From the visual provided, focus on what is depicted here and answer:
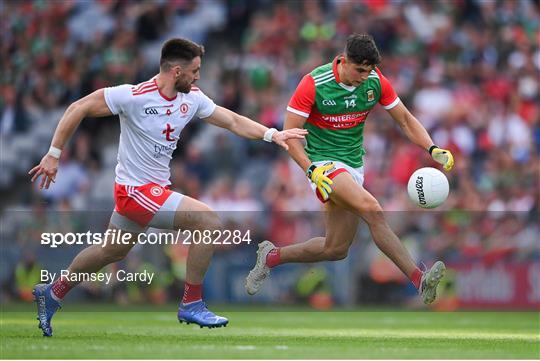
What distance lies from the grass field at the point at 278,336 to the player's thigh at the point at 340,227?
0.93 meters

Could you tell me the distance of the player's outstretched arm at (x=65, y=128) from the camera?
35.6 feet

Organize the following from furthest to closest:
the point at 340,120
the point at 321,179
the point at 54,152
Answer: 1. the point at 340,120
2. the point at 321,179
3. the point at 54,152

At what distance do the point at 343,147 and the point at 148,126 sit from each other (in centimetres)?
220

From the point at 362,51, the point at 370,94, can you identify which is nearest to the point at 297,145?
the point at 370,94

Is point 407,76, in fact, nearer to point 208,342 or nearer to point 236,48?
point 236,48

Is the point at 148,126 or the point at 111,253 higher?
the point at 148,126

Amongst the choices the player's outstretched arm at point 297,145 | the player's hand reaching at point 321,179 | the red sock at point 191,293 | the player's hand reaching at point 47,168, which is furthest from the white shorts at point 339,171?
the player's hand reaching at point 47,168

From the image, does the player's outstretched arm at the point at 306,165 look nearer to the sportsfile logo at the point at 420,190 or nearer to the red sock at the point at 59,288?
the sportsfile logo at the point at 420,190

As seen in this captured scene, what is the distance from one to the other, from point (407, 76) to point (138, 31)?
18.0 feet

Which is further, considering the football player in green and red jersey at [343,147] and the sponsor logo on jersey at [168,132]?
the football player in green and red jersey at [343,147]

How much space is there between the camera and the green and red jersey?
12422 millimetres

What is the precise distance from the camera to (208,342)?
11156 mm

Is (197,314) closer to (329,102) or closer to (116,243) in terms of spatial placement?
(116,243)

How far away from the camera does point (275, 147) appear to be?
71.5 ft
